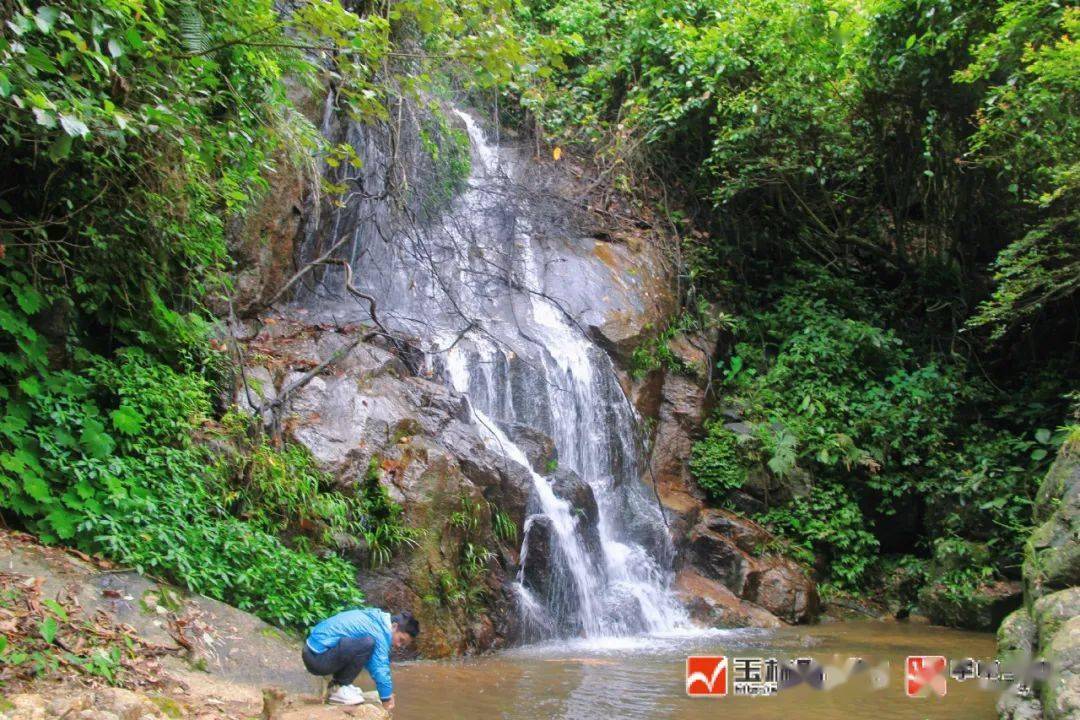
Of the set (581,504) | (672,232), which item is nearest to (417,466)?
(581,504)

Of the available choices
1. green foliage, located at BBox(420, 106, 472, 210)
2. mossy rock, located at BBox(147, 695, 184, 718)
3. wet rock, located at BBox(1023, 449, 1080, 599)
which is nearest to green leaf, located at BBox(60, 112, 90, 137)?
mossy rock, located at BBox(147, 695, 184, 718)

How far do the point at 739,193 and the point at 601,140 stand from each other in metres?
2.69

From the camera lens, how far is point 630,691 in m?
5.96

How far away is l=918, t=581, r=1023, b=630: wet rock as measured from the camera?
9617 mm

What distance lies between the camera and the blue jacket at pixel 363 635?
461 cm

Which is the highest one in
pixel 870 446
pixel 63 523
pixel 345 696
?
pixel 870 446

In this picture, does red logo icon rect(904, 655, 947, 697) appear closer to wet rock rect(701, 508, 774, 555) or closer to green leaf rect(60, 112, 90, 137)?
wet rock rect(701, 508, 774, 555)

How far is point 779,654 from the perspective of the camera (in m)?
7.71

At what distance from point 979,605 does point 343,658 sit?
27.2 feet

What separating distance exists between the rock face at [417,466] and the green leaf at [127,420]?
127 cm

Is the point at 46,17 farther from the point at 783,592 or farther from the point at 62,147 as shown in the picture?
the point at 783,592

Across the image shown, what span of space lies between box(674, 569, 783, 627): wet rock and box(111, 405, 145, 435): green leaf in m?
6.39

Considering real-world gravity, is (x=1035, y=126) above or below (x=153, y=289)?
above

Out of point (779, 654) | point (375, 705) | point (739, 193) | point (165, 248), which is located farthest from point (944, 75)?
point (375, 705)
